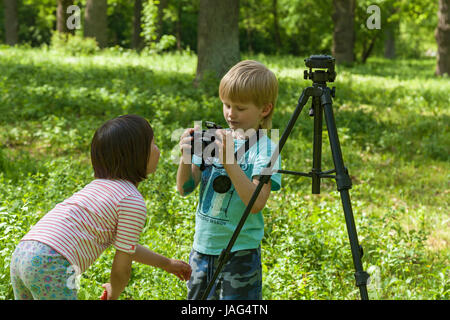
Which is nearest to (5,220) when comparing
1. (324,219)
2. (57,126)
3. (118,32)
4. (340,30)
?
(324,219)

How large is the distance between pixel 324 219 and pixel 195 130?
273 centimetres

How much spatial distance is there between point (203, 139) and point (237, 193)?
1.23ft

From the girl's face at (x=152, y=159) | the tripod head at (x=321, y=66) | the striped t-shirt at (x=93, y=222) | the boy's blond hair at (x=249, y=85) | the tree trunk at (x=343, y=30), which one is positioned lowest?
the striped t-shirt at (x=93, y=222)

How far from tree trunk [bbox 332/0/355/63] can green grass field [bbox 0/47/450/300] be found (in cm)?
701

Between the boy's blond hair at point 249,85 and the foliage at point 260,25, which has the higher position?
the foliage at point 260,25

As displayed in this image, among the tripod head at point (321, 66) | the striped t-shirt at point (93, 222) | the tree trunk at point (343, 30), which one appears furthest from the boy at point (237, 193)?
the tree trunk at point (343, 30)

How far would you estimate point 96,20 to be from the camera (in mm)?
17875

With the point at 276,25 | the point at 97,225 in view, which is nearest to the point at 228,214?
the point at 97,225

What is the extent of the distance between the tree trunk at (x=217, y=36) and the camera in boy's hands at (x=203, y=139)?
25.7ft

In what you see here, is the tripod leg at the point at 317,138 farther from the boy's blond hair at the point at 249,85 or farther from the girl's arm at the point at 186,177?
the girl's arm at the point at 186,177

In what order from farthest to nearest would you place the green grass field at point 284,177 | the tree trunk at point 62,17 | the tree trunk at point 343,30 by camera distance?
the tree trunk at point 62,17, the tree trunk at point 343,30, the green grass field at point 284,177

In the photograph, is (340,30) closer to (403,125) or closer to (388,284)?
(403,125)

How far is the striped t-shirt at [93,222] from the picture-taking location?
206 centimetres

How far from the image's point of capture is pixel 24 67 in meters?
11.1
